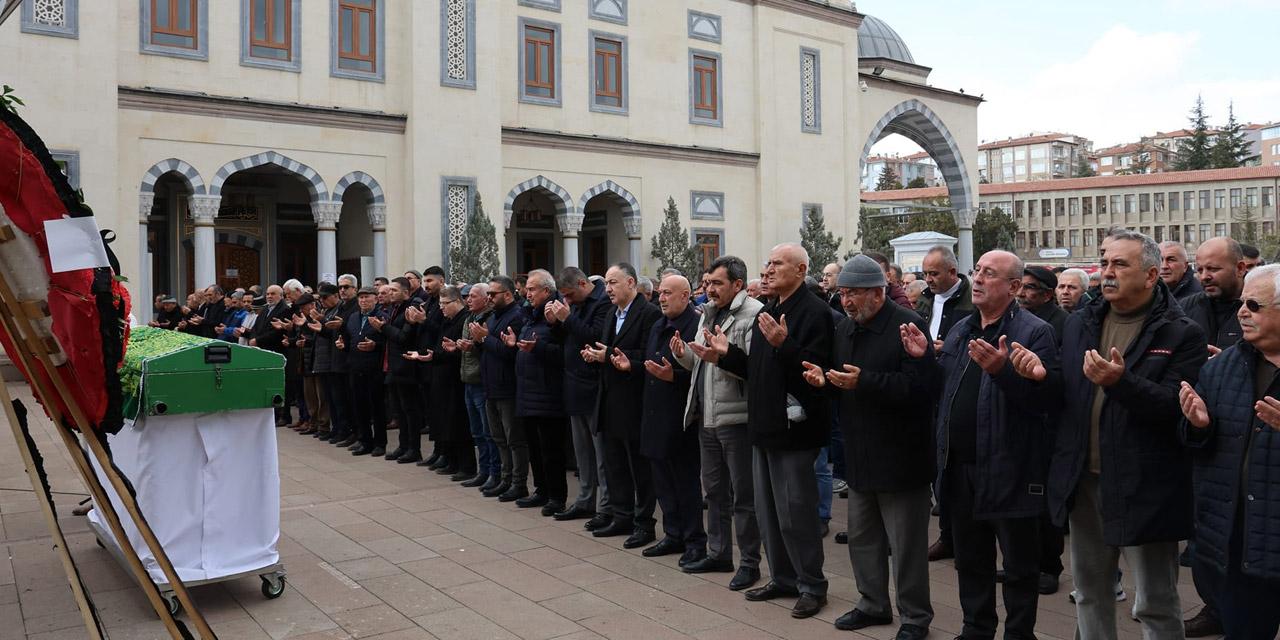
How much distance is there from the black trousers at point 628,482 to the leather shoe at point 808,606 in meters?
1.60

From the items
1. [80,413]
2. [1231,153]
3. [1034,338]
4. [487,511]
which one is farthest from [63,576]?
[1231,153]

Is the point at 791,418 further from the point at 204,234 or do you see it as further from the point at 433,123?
the point at 433,123

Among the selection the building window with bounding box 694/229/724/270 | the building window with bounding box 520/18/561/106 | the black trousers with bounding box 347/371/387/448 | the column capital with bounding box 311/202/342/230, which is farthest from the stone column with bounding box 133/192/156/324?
the building window with bounding box 694/229/724/270

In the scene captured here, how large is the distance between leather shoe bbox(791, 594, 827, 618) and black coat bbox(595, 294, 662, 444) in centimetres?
174

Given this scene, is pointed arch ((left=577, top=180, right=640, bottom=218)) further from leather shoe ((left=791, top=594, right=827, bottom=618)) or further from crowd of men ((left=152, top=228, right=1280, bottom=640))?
leather shoe ((left=791, top=594, right=827, bottom=618))

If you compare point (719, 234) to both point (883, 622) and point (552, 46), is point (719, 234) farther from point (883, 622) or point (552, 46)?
point (883, 622)

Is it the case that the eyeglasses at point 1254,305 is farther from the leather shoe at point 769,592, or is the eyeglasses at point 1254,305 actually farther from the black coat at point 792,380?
the leather shoe at point 769,592

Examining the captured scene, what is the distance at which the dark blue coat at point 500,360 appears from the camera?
7.35m

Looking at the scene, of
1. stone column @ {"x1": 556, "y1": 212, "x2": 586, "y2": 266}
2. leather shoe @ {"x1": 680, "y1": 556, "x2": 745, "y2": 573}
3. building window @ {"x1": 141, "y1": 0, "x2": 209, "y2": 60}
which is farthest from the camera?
stone column @ {"x1": 556, "y1": 212, "x2": 586, "y2": 266}

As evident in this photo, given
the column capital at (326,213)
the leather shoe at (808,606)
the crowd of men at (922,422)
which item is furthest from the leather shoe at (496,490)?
the column capital at (326,213)

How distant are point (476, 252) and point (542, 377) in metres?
12.3

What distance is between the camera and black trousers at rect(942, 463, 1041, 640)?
4.05m

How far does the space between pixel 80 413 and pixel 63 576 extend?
399 cm

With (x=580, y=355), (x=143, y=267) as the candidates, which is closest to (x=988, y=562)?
(x=580, y=355)
